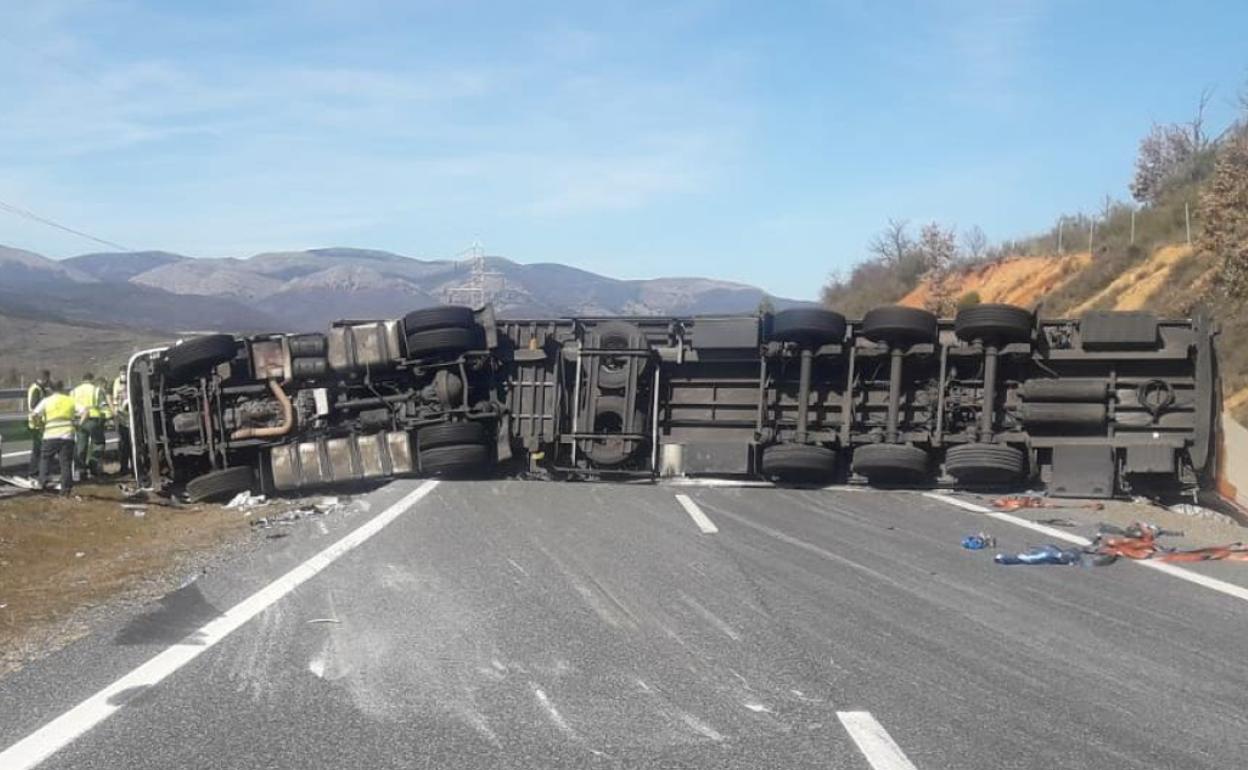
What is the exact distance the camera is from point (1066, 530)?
10797 mm

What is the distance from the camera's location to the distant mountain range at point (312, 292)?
44500 millimetres

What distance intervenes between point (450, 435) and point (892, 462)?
5.72 m

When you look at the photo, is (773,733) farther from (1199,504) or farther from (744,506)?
(1199,504)

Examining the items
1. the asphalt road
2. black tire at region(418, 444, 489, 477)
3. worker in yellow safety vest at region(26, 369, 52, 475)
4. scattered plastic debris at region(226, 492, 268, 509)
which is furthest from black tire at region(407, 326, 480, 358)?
the asphalt road

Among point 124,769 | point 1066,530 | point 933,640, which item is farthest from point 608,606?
point 1066,530

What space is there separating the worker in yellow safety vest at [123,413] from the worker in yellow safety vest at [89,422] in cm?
32

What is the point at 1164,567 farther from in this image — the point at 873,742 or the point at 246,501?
the point at 246,501

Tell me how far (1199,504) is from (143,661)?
11736 millimetres

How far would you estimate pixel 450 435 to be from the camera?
15.1 meters

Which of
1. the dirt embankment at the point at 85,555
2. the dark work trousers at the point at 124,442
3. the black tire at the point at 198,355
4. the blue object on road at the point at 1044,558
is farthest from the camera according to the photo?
the dark work trousers at the point at 124,442

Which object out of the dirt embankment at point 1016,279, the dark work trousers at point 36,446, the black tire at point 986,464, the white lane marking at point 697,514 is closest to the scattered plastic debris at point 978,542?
the white lane marking at point 697,514

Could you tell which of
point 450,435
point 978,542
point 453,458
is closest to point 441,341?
point 450,435

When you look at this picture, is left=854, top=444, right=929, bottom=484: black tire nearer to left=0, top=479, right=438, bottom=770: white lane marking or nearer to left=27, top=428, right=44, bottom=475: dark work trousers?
left=0, top=479, right=438, bottom=770: white lane marking

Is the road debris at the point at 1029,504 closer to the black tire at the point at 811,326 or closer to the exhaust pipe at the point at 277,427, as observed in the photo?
the black tire at the point at 811,326
